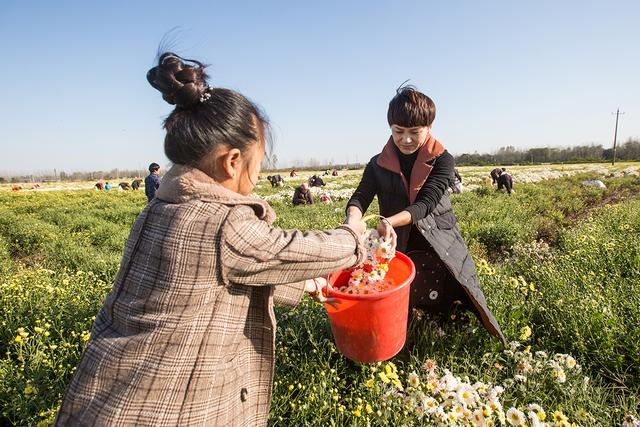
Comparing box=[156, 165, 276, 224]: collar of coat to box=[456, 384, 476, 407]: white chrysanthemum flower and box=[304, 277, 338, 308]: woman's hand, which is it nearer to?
box=[304, 277, 338, 308]: woman's hand

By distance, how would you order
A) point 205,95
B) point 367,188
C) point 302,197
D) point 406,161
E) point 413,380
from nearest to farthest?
point 205,95 < point 413,380 < point 406,161 < point 367,188 < point 302,197

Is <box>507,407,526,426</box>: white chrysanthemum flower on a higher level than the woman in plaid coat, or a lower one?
lower

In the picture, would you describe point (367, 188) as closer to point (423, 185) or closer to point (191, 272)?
point (423, 185)

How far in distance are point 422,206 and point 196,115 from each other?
5.12ft

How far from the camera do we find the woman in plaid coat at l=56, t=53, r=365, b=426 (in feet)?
3.86

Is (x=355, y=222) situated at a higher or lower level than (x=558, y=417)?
higher

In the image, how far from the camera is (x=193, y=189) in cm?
120

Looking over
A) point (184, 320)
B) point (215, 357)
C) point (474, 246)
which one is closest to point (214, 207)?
point (184, 320)

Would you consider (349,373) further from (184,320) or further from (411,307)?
(184,320)

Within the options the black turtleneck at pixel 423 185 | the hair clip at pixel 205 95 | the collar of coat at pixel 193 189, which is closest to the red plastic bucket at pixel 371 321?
the black turtleneck at pixel 423 185

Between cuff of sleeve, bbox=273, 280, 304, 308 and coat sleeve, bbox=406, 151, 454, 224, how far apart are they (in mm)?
981

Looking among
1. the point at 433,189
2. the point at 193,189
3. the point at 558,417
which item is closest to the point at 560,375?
the point at 558,417

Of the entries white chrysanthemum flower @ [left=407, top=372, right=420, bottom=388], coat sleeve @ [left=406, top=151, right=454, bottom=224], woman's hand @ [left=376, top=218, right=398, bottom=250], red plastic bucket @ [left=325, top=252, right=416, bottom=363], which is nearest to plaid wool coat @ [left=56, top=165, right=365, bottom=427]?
red plastic bucket @ [left=325, top=252, right=416, bottom=363]

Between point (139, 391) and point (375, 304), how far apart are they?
1059mm
